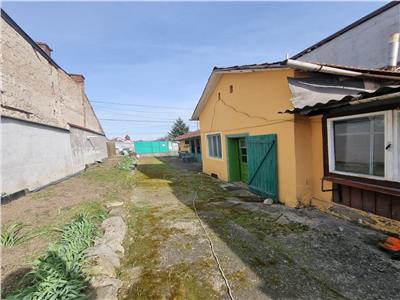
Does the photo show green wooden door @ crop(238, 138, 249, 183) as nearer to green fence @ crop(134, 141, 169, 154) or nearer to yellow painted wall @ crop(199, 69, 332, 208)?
yellow painted wall @ crop(199, 69, 332, 208)

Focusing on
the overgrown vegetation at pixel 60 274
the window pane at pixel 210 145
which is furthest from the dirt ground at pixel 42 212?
the window pane at pixel 210 145

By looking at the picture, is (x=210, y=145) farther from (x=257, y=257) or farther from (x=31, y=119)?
Result: (x=257, y=257)

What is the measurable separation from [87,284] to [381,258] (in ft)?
13.5

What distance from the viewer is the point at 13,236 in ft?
12.5

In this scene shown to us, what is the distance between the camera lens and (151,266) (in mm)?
3258

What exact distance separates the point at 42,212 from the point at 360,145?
7374mm

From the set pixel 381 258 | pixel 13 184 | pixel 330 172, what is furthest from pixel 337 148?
pixel 13 184

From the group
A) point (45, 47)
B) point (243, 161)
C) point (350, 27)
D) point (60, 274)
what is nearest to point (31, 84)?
point (45, 47)

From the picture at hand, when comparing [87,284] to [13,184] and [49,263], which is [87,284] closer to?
[49,263]

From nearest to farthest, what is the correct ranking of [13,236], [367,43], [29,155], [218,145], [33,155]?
1. [13,236]
2. [367,43]
3. [29,155]
4. [33,155]
5. [218,145]

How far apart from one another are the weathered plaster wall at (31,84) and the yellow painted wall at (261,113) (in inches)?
301

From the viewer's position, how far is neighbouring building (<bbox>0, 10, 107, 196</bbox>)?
680 centimetres

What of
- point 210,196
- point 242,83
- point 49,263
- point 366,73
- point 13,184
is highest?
point 242,83

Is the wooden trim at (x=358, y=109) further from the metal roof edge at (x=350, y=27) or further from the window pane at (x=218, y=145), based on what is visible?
the window pane at (x=218, y=145)
